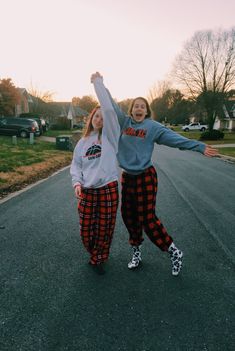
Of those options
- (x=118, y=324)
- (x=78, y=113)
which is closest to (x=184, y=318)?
(x=118, y=324)

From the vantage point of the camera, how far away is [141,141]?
3307mm

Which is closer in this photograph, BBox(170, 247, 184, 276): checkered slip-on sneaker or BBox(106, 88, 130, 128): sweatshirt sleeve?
BBox(106, 88, 130, 128): sweatshirt sleeve

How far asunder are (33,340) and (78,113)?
84.3 meters

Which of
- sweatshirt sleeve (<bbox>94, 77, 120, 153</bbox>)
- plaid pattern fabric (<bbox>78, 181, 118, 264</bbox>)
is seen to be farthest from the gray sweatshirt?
plaid pattern fabric (<bbox>78, 181, 118, 264</bbox>)

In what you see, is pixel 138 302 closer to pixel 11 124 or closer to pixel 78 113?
pixel 11 124

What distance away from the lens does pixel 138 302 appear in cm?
293

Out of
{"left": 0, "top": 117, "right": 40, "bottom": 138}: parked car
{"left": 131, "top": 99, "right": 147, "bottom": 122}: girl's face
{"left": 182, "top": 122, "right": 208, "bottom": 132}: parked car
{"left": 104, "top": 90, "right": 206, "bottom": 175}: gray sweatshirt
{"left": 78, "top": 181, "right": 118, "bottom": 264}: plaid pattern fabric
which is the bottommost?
{"left": 182, "top": 122, "right": 208, "bottom": 132}: parked car

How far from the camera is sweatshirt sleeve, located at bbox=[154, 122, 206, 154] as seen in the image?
3.19 metres

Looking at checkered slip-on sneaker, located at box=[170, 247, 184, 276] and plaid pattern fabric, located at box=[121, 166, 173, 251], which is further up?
plaid pattern fabric, located at box=[121, 166, 173, 251]

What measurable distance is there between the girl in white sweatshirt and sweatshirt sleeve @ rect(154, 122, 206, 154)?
0.43 metres

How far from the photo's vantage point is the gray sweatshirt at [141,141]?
3.29 meters

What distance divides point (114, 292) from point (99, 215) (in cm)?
80

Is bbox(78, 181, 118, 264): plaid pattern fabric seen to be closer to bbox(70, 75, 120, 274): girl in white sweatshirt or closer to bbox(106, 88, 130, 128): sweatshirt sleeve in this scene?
bbox(70, 75, 120, 274): girl in white sweatshirt

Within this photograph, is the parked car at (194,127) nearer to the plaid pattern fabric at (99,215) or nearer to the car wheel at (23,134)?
the car wheel at (23,134)
